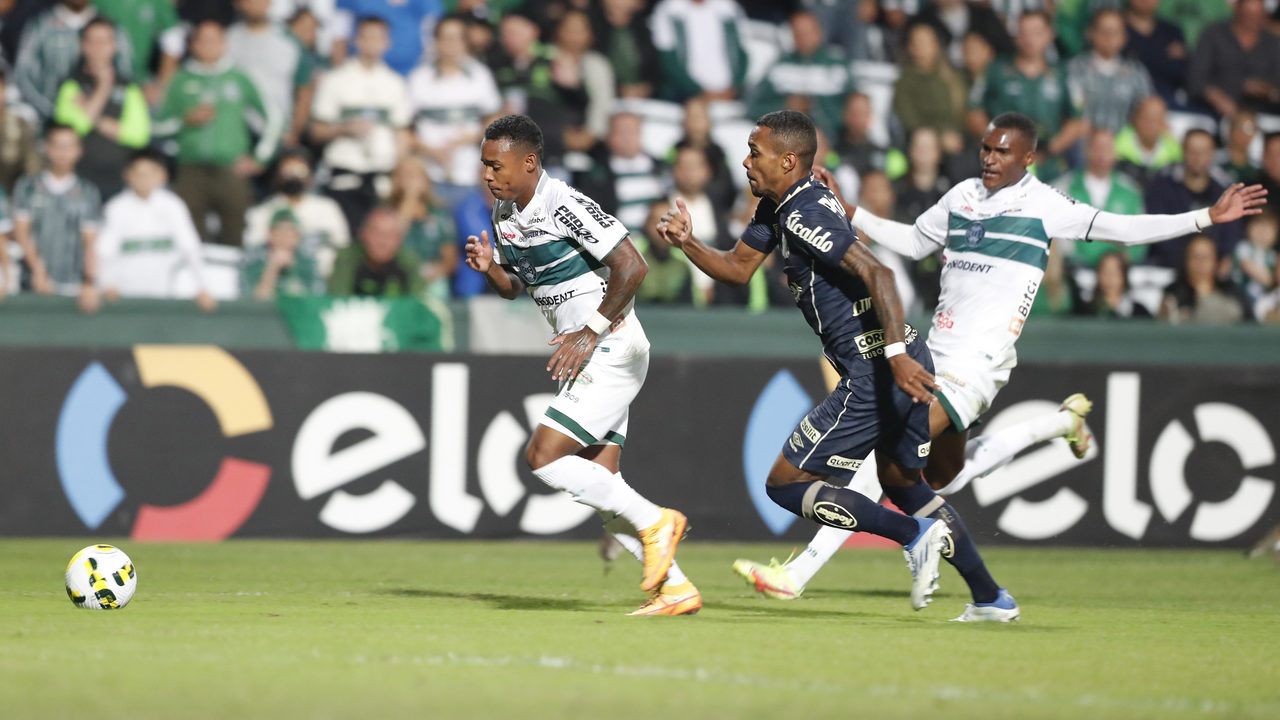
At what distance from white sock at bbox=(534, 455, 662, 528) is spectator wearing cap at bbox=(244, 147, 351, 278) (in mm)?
6269

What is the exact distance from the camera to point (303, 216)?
13.6 metres

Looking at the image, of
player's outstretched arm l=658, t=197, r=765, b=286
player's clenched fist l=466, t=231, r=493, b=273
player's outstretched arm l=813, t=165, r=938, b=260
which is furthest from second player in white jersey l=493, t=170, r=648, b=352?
player's outstretched arm l=813, t=165, r=938, b=260

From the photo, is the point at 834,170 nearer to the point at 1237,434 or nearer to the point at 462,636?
the point at 1237,434

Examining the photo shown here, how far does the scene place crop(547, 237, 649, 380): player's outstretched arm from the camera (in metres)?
7.52

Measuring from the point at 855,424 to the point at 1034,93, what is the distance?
10.3 meters

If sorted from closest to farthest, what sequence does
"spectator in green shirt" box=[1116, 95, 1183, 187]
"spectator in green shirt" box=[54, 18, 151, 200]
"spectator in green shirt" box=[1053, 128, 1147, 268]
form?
1. "spectator in green shirt" box=[54, 18, 151, 200]
2. "spectator in green shirt" box=[1053, 128, 1147, 268]
3. "spectator in green shirt" box=[1116, 95, 1183, 187]

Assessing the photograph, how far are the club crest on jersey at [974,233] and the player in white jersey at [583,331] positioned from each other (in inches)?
85.2

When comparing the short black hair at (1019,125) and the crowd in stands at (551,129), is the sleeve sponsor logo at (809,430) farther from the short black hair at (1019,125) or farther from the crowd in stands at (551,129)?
the crowd in stands at (551,129)

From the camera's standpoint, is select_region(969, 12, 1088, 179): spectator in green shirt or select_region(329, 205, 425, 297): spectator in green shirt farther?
select_region(969, 12, 1088, 179): spectator in green shirt

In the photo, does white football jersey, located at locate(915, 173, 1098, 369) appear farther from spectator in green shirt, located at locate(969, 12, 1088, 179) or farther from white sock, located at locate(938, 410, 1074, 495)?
spectator in green shirt, located at locate(969, 12, 1088, 179)

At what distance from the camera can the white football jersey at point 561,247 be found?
7656 mm

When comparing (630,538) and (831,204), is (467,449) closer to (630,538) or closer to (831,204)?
(630,538)

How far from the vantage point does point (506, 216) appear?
25.9 ft

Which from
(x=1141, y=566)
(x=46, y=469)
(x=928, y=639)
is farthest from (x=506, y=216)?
(x=1141, y=566)
